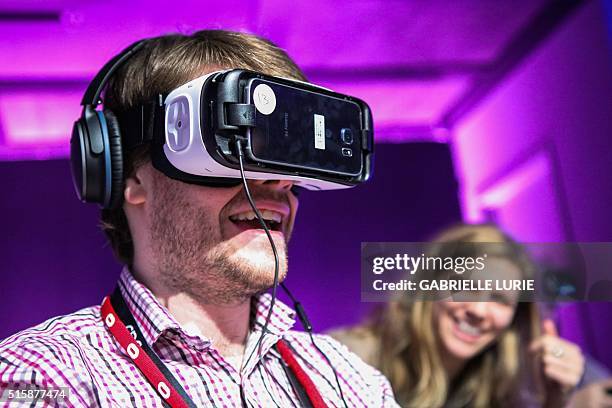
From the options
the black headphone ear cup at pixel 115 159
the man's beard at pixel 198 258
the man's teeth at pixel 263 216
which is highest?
the black headphone ear cup at pixel 115 159

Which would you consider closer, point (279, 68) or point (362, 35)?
point (279, 68)

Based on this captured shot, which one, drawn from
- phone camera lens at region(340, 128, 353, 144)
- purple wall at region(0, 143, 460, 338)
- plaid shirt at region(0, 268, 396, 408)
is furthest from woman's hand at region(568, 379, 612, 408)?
phone camera lens at region(340, 128, 353, 144)


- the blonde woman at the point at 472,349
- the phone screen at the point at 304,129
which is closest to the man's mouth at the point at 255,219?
the phone screen at the point at 304,129

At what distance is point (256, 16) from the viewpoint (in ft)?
5.42

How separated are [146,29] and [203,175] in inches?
28.8

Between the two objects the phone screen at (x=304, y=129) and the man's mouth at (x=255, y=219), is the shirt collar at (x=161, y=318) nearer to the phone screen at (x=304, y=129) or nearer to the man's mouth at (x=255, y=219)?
the man's mouth at (x=255, y=219)

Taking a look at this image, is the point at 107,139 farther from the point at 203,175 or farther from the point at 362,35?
the point at 362,35

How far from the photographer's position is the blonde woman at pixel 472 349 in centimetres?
176

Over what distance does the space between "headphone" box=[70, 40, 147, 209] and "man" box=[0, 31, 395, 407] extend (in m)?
0.04

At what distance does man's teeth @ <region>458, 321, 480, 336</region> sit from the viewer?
5.78 ft

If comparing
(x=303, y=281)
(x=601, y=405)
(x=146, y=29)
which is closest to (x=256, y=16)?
(x=146, y=29)

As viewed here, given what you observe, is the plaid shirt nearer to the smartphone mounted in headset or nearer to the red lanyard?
the red lanyard

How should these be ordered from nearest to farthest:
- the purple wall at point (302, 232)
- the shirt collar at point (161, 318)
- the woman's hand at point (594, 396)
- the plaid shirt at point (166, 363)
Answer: the plaid shirt at point (166, 363)
the shirt collar at point (161, 318)
the purple wall at point (302, 232)
the woman's hand at point (594, 396)

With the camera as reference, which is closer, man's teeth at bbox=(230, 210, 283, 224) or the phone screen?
the phone screen
